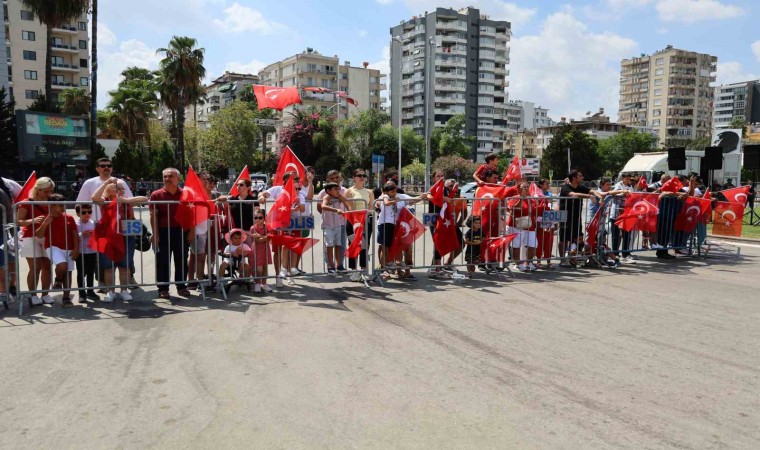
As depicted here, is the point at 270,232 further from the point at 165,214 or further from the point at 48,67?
the point at 48,67

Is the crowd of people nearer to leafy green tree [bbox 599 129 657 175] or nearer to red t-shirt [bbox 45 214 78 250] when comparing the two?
red t-shirt [bbox 45 214 78 250]

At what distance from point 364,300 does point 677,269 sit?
6.58 metres

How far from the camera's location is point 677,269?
10781 mm

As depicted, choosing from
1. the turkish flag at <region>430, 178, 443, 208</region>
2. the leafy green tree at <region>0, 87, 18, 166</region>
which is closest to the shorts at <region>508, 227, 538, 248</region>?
the turkish flag at <region>430, 178, 443, 208</region>

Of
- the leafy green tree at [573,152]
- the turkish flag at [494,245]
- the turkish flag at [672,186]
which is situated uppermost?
the leafy green tree at [573,152]

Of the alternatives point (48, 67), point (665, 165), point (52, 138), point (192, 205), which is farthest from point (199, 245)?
point (48, 67)

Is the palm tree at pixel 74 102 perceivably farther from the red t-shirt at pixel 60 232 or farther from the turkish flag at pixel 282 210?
the turkish flag at pixel 282 210

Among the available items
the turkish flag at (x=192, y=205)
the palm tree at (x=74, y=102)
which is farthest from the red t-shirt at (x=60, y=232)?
the palm tree at (x=74, y=102)

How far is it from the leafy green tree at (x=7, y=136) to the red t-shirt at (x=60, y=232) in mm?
43773

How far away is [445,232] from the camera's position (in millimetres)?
9570

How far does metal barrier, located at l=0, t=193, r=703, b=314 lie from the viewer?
289 inches

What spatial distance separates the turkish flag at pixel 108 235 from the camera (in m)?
7.38


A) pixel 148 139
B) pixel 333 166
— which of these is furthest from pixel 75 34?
pixel 333 166

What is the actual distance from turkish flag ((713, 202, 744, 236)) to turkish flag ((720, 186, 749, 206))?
0.09 m
